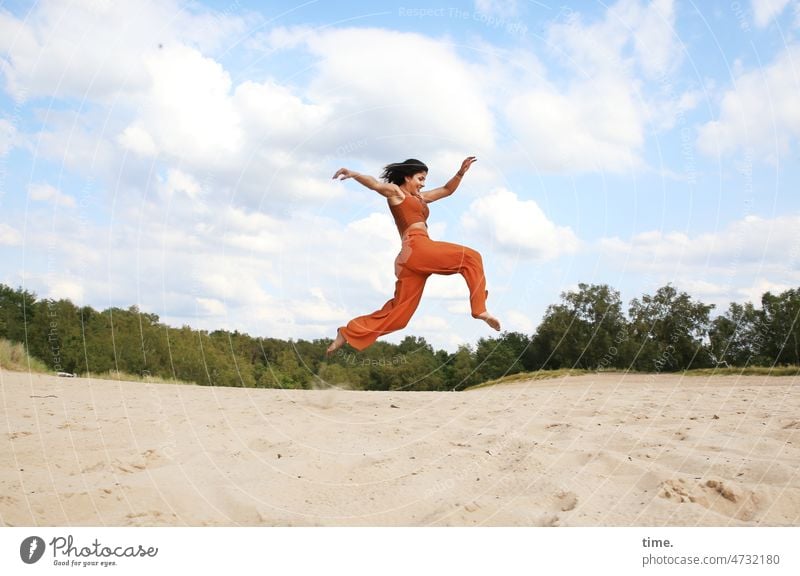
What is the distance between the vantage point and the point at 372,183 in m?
6.54

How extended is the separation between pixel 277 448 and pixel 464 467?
197 cm

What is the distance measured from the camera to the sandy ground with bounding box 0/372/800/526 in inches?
201

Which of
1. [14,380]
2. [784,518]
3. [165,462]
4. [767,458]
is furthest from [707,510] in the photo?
[14,380]

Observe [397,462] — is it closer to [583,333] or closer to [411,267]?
[411,267]

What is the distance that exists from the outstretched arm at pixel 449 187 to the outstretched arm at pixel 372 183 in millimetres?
435

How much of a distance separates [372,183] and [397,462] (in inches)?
109

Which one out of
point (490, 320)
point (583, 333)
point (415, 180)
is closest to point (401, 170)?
point (415, 180)

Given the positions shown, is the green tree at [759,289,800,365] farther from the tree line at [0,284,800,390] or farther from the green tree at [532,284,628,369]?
the green tree at [532,284,628,369]

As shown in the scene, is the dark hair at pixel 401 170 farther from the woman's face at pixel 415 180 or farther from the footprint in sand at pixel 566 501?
the footprint in sand at pixel 566 501

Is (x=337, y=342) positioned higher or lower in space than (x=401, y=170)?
lower

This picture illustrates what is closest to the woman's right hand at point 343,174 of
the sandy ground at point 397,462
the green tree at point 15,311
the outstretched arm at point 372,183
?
the outstretched arm at point 372,183

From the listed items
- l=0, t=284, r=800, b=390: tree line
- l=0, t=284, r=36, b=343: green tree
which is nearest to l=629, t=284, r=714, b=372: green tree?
l=0, t=284, r=800, b=390: tree line

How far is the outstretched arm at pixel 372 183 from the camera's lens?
6.16m

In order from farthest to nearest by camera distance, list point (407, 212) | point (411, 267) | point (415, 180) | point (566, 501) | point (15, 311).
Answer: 1. point (15, 311)
2. point (415, 180)
3. point (407, 212)
4. point (411, 267)
5. point (566, 501)
